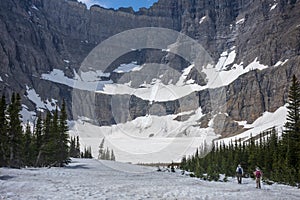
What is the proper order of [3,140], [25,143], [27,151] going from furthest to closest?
[25,143], [27,151], [3,140]

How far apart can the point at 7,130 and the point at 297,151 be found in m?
41.1

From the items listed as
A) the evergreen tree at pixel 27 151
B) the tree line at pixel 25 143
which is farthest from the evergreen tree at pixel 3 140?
the evergreen tree at pixel 27 151

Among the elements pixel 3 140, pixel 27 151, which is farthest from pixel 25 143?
pixel 3 140

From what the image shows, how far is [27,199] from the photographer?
61.8 ft

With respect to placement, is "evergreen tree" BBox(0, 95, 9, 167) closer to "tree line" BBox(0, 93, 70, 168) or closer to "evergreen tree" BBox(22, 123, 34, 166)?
"tree line" BBox(0, 93, 70, 168)

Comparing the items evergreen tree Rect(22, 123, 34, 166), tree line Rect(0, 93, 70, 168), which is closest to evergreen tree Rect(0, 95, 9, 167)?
tree line Rect(0, 93, 70, 168)

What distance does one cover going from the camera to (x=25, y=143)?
56438 millimetres

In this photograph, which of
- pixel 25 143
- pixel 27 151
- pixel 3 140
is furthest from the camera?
pixel 25 143

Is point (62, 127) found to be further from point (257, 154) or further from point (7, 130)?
point (257, 154)

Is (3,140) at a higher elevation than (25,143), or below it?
below

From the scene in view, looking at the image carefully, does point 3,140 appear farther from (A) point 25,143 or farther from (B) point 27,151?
(A) point 25,143

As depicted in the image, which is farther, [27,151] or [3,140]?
[27,151]

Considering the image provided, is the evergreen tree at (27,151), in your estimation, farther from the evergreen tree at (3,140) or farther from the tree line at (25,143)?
the evergreen tree at (3,140)

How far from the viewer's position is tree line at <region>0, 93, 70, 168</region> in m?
46.3
